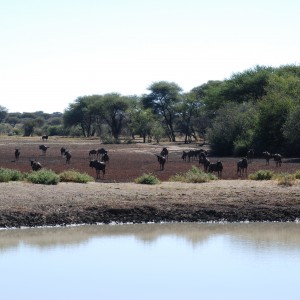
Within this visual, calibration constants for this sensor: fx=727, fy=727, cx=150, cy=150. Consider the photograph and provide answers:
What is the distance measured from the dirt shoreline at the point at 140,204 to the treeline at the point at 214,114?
2976 cm

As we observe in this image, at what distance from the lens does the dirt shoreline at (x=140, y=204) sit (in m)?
23.0

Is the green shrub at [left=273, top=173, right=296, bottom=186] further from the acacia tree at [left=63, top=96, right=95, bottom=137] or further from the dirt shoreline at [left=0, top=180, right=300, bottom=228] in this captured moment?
the acacia tree at [left=63, top=96, right=95, bottom=137]

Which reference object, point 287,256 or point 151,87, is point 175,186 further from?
point 151,87

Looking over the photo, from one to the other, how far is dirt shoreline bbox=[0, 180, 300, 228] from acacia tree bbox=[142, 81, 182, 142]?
90.9 m

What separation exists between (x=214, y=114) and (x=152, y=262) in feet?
243

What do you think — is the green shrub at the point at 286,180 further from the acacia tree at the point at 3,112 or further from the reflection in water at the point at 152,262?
the acacia tree at the point at 3,112

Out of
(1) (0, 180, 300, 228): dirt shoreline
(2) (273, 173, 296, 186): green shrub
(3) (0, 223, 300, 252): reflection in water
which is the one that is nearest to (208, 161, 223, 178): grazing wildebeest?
(2) (273, 173, 296, 186): green shrub

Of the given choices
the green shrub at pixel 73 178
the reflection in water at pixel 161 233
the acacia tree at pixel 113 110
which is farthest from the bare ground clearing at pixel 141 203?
the acacia tree at pixel 113 110

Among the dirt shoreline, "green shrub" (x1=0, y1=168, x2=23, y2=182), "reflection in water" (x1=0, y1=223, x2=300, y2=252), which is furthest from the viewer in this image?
"green shrub" (x1=0, y1=168, x2=23, y2=182)

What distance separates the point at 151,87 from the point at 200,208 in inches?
3809

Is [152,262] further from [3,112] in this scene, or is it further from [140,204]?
[3,112]

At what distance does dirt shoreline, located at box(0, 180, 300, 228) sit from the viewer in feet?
75.4

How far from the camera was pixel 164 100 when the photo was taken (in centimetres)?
12006

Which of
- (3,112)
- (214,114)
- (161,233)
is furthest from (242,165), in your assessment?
(3,112)
